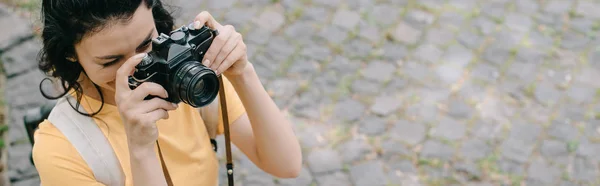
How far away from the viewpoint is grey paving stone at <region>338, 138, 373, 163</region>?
3.72 metres

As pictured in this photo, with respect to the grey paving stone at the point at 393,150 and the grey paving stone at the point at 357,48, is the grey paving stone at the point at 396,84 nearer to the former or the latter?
the grey paving stone at the point at 357,48

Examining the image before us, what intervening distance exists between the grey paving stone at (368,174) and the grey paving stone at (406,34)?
1.20 m

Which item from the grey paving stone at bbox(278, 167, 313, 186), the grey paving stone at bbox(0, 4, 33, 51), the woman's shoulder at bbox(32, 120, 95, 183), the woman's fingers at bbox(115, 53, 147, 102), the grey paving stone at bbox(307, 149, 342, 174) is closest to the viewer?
the woman's fingers at bbox(115, 53, 147, 102)

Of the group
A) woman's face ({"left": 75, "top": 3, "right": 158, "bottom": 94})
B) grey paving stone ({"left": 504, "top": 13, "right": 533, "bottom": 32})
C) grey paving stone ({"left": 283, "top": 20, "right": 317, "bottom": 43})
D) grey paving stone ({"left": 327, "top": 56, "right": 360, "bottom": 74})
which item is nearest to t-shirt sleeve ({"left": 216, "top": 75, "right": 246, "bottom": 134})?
woman's face ({"left": 75, "top": 3, "right": 158, "bottom": 94})

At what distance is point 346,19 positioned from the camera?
4.72 metres

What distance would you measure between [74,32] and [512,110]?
3.01 meters

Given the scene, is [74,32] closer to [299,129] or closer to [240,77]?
[240,77]

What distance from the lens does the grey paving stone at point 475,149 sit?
372 cm

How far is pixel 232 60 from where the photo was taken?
1797 millimetres

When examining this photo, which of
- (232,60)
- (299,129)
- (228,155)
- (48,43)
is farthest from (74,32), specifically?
(299,129)

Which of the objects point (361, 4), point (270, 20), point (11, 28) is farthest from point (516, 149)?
point (11, 28)

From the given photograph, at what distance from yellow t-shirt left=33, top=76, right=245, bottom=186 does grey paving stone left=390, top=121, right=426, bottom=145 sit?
76.0 inches

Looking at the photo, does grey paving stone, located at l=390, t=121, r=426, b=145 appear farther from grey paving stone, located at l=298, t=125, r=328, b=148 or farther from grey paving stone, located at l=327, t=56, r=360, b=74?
grey paving stone, located at l=327, t=56, r=360, b=74

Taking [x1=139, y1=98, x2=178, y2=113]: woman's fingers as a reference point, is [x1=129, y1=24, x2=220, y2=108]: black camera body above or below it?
above
